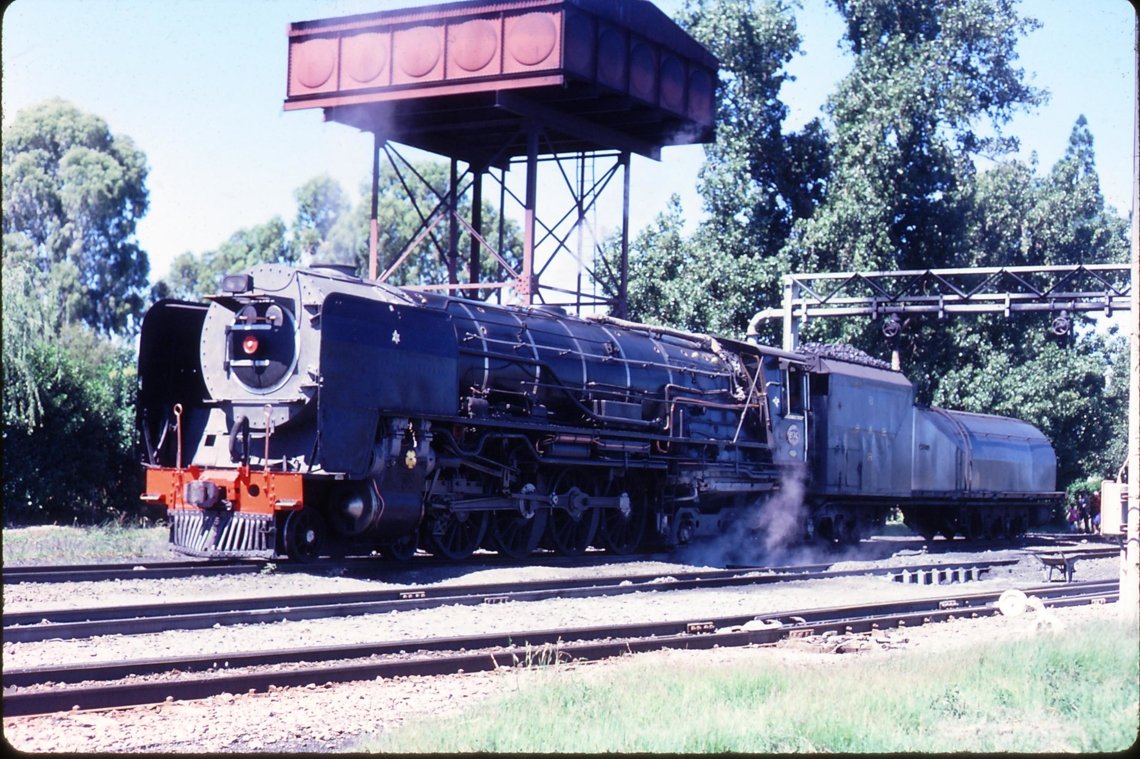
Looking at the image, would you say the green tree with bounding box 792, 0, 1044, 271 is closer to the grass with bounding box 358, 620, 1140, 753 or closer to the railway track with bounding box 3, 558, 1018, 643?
the railway track with bounding box 3, 558, 1018, 643

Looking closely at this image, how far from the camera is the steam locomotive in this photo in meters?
14.3

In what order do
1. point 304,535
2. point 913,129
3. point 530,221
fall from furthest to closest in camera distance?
1. point 913,129
2. point 530,221
3. point 304,535

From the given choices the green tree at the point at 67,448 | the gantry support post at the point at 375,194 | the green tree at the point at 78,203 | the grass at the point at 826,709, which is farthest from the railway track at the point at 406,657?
the green tree at the point at 78,203

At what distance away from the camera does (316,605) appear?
11750 mm

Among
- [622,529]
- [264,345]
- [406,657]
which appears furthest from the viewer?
[622,529]

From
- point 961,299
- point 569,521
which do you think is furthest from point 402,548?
point 961,299

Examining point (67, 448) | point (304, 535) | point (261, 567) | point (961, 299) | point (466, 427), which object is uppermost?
point (961, 299)

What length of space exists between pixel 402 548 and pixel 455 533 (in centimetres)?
90

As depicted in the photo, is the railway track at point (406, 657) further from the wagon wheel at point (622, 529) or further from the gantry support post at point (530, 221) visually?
the gantry support post at point (530, 221)

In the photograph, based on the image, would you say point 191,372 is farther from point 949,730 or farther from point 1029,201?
point 1029,201

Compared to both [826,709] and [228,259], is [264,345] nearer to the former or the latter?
[826,709]

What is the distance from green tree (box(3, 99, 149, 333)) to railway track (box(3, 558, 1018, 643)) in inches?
1438

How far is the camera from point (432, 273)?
55281mm

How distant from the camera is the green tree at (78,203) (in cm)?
4578
